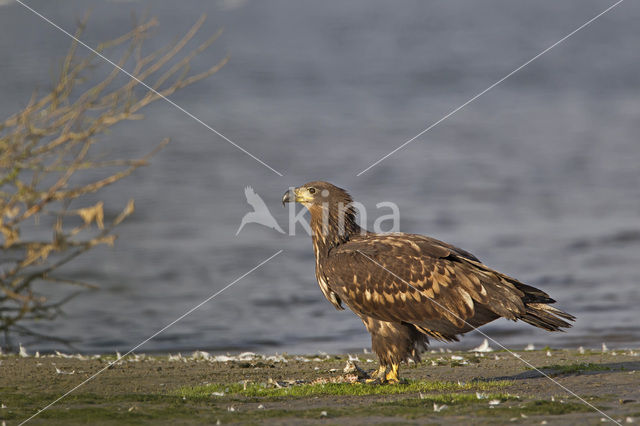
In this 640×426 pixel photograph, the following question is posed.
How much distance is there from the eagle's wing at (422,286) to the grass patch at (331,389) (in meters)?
0.78

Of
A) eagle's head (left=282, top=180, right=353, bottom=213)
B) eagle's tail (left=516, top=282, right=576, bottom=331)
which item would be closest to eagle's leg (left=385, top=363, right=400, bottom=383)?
eagle's tail (left=516, top=282, right=576, bottom=331)

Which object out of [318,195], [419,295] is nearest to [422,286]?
[419,295]

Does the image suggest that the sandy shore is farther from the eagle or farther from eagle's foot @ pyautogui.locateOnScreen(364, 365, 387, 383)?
the eagle

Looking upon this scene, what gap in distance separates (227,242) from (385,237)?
881 cm

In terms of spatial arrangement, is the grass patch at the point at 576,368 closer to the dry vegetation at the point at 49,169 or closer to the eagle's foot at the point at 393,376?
the eagle's foot at the point at 393,376

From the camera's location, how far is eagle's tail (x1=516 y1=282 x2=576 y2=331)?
9.18 m

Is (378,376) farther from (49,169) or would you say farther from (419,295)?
(49,169)

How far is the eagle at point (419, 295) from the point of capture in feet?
30.6

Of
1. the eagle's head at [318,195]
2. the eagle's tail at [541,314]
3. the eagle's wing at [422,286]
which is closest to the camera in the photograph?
the eagle's tail at [541,314]

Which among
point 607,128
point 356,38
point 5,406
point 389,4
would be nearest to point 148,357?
point 5,406

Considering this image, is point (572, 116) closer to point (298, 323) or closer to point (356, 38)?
point (356, 38)

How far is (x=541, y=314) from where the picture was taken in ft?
30.3

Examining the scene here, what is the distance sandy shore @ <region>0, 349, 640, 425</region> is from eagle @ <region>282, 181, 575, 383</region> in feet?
1.52

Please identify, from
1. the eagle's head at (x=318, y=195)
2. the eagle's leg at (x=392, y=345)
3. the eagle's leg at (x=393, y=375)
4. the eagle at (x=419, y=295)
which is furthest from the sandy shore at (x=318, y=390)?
the eagle's head at (x=318, y=195)
